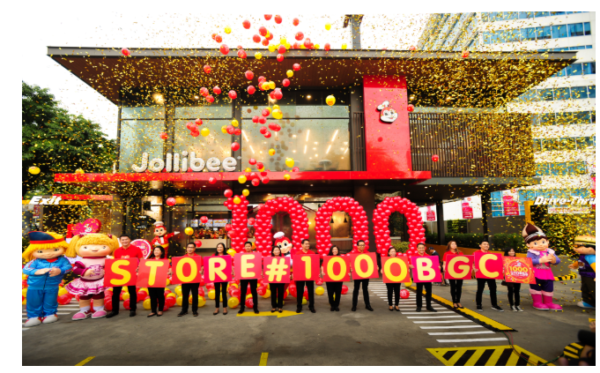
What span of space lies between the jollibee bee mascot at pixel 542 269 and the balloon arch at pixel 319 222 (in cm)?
242

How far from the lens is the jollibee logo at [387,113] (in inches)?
437

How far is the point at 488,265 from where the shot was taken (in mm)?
6027

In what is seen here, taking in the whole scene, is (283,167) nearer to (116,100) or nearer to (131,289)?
(131,289)

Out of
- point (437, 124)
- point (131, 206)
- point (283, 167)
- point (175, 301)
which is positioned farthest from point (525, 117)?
point (131, 206)

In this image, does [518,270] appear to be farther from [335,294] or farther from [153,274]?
[153,274]

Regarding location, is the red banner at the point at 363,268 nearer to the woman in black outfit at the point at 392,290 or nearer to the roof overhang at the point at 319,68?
the woman in black outfit at the point at 392,290

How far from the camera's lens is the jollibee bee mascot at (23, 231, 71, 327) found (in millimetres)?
5530

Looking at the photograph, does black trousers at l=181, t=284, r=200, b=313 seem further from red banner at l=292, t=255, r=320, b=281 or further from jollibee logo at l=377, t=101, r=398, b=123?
jollibee logo at l=377, t=101, r=398, b=123

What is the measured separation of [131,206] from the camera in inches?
453

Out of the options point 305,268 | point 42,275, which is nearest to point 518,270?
point 305,268

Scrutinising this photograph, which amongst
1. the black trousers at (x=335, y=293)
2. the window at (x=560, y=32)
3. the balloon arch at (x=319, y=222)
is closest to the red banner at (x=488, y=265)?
the balloon arch at (x=319, y=222)

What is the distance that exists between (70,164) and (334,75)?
17514 millimetres

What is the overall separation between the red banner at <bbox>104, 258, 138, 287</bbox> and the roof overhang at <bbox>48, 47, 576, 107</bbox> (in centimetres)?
727

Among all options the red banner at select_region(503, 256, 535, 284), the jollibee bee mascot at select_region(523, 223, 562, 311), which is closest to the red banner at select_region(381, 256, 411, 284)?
the red banner at select_region(503, 256, 535, 284)
